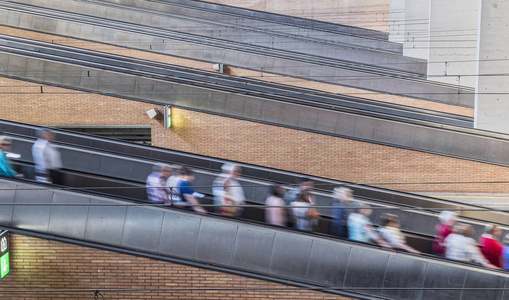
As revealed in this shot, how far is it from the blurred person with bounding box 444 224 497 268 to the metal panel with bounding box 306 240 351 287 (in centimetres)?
125

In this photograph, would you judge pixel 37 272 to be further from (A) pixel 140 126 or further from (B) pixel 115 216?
(A) pixel 140 126

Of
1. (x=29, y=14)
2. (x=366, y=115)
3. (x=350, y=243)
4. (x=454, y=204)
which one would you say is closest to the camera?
(x=350, y=243)

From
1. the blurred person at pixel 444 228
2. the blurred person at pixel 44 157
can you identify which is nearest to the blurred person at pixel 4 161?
the blurred person at pixel 44 157

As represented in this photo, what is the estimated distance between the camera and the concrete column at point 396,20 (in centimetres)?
2472

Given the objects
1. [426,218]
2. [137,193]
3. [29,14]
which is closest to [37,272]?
[137,193]

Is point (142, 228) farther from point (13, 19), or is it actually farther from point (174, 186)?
point (13, 19)

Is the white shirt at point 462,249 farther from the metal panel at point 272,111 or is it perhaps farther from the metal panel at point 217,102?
→ the metal panel at point 217,102

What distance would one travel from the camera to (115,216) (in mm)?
6184

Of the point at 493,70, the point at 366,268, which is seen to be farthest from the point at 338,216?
Answer: the point at 493,70

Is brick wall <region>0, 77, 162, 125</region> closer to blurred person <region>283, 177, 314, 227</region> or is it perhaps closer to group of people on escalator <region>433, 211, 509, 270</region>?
blurred person <region>283, 177, 314, 227</region>

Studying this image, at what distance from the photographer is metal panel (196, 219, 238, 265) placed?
6078 mm

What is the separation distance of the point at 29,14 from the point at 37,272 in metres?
13.1

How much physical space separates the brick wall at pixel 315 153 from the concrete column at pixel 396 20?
13.6 meters

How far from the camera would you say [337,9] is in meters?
27.5
